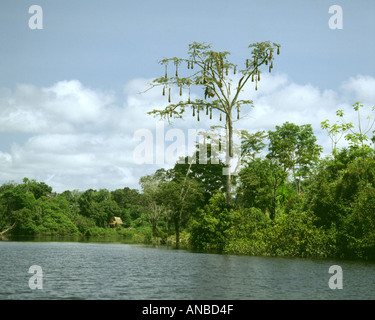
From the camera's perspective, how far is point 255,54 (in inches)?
1506

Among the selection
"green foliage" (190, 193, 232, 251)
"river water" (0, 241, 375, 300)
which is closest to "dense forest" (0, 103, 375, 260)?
"green foliage" (190, 193, 232, 251)

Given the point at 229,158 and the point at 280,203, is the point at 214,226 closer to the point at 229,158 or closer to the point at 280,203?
the point at 229,158

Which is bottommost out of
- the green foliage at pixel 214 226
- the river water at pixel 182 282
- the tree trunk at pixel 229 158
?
the river water at pixel 182 282

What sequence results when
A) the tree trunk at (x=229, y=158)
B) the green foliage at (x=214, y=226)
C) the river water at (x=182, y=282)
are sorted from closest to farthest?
1. the river water at (x=182, y=282)
2. the tree trunk at (x=229, y=158)
3. the green foliage at (x=214, y=226)

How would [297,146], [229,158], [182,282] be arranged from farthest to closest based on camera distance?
1. [297,146]
2. [229,158]
3. [182,282]

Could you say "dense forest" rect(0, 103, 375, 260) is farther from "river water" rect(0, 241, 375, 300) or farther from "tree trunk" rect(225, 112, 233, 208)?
"river water" rect(0, 241, 375, 300)

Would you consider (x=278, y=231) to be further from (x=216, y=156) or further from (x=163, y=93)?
(x=216, y=156)

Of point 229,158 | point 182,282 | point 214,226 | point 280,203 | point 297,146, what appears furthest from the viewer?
point 297,146

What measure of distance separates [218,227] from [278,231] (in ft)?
25.2

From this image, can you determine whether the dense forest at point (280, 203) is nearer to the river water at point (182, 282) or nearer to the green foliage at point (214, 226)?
the green foliage at point (214, 226)

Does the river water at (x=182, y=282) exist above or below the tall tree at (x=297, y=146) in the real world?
below

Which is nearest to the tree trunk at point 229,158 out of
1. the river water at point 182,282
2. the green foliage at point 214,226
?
the green foliage at point 214,226

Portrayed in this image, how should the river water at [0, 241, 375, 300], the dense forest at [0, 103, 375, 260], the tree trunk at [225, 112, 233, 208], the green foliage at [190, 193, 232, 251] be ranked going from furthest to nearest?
1. the green foliage at [190, 193, 232, 251]
2. the tree trunk at [225, 112, 233, 208]
3. the dense forest at [0, 103, 375, 260]
4. the river water at [0, 241, 375, 300]

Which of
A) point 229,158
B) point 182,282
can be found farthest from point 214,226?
point 182,282
